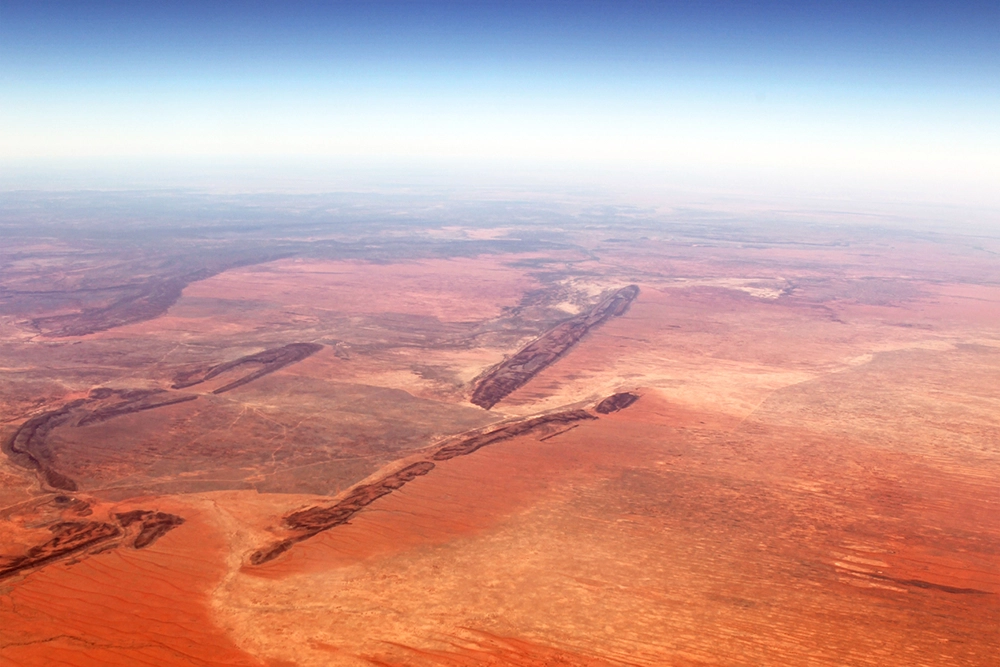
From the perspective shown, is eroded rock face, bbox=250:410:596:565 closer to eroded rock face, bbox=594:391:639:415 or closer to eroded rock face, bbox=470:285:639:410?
eroded rock face, bbox=594:391:639:415

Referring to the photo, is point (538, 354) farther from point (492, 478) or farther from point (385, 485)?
point (385, 485)

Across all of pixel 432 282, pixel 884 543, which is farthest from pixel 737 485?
pixel 432 282

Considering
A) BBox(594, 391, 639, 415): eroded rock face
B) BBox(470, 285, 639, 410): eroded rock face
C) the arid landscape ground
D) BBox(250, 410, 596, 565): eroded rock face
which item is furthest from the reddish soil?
BBox(594, 391, 639, 415): eroded rock face

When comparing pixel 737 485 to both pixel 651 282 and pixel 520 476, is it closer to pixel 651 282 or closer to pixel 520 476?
pixel 520 476

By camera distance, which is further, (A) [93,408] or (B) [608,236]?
(B) [608,236]

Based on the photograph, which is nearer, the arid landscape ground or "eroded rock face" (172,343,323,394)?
the arid landscape ground

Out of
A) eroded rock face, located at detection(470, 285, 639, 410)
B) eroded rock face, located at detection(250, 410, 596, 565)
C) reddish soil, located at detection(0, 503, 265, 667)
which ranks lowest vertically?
eroded rock face, located at detection(250, 410, 596, 565)

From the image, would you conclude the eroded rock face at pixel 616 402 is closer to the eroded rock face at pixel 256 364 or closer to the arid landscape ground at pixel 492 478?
the arid landscape ground at pixel 492 478

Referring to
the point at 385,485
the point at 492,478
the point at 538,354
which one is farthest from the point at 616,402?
the point at 385,485
